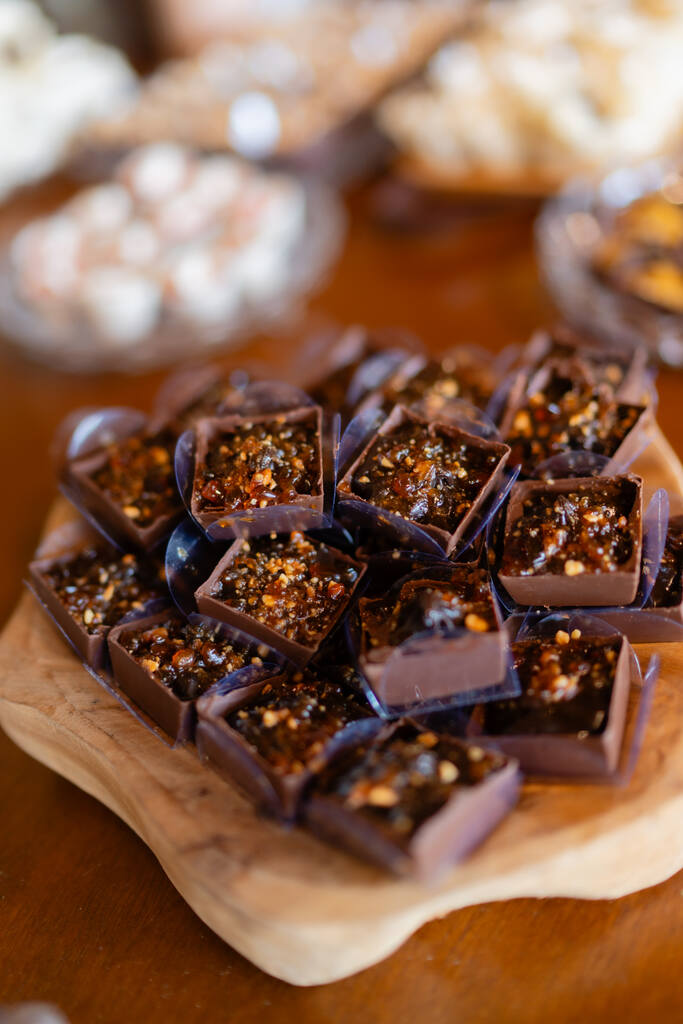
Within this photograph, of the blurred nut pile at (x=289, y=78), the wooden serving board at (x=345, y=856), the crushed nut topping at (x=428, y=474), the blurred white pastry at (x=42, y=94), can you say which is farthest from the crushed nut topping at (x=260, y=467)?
the blurred white pastry at (x=42, y=94)

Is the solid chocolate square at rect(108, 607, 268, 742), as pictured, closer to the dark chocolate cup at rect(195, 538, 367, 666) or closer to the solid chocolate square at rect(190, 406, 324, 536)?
the dark chocolate cup at rect(195, 538, 367, 666)

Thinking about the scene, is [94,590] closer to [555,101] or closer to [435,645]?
[435,645]

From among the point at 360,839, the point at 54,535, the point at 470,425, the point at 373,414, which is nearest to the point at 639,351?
the point at 470,425

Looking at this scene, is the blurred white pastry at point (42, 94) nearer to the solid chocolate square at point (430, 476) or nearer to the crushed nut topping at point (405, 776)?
the solid chocolate square at point (430, 476)

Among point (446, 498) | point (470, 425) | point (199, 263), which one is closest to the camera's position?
point (446, 498)

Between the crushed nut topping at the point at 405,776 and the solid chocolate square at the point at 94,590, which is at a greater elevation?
the crushed nut topping at the point at 405,776

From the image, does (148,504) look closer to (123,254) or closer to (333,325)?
(333,325)

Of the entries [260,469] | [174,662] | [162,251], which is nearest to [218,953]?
[174,662]
